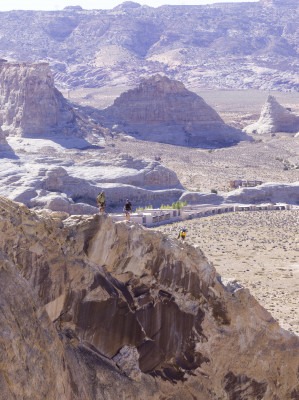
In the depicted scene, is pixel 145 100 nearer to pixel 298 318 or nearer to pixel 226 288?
pixel 298 318

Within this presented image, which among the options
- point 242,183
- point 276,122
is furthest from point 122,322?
point 276,122

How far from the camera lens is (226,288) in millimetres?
12844

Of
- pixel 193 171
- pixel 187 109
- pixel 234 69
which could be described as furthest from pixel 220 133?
pixel 234 69

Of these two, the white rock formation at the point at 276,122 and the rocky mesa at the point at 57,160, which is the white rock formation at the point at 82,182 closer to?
the rocky mesa at the point at 57,160

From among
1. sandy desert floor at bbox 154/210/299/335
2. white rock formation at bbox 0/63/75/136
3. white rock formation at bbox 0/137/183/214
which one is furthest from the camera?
white rock formation at bbox 0/63/75/136

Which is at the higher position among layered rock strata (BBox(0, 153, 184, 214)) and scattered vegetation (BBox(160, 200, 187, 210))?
layered rock strata (BBox(0, 153, 184, 214))

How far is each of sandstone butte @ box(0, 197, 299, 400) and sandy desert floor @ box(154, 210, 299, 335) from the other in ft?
32.8

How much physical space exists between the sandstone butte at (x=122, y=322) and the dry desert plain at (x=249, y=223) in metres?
10.0

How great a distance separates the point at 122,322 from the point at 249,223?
36.6 m

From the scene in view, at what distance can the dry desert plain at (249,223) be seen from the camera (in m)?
30.8

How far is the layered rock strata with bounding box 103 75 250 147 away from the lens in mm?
89375

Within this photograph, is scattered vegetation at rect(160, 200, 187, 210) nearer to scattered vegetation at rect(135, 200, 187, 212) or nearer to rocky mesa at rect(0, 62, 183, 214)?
scattered vegetation at rect(135, 200, 187, 212)

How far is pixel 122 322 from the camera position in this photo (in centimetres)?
1121

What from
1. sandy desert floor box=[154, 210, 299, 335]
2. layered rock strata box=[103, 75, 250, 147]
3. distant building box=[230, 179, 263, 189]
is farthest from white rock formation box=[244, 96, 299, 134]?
sandy desert floor box=[154, 210, 299, 335]
